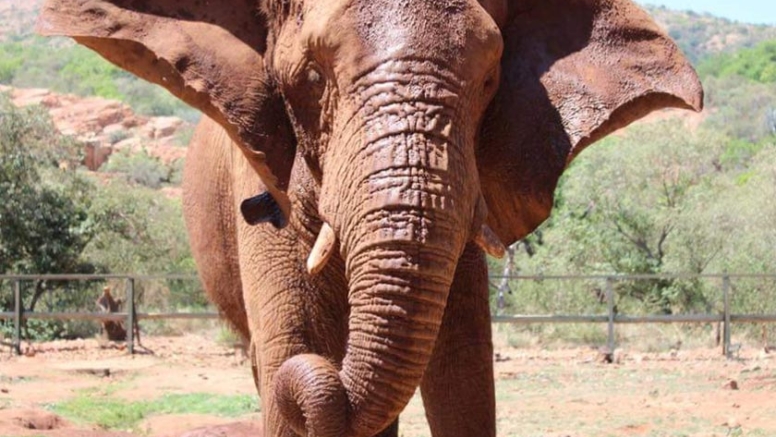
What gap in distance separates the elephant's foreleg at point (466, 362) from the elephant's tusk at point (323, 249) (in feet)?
3.66

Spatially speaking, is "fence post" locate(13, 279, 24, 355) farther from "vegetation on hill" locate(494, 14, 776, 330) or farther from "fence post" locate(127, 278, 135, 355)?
"vegetation on hill" locate(494, 14, 776, 330)

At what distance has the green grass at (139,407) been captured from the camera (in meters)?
12.3

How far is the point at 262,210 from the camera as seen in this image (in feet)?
17.5

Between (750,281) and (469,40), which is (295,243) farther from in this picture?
(750,281)

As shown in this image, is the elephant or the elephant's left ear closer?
the elephant

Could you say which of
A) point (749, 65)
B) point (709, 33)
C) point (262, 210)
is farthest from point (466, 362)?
point (709, 33)

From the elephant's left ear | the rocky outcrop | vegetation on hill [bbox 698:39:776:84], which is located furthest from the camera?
vegetation on hill [bbox 698:39:776:84]

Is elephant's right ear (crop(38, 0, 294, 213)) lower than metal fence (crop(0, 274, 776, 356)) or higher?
higher

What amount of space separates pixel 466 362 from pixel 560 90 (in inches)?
46.7

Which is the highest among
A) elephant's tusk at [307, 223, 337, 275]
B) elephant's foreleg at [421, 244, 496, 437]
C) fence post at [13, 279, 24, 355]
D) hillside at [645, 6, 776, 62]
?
hillside at [645, 6, 776, 62]

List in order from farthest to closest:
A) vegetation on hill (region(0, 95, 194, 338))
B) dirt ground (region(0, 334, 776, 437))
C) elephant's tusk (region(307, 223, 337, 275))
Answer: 1. vegetation on hill (region(0, 95, 194, 338))
2. dirt ground (region(0, 334, 776, 437))
3. elephant's tusk (region(307, 223, 337, 275))

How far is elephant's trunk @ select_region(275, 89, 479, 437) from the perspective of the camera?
13.5ft

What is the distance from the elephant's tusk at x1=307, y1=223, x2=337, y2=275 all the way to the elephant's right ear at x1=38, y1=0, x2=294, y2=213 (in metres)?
0.62

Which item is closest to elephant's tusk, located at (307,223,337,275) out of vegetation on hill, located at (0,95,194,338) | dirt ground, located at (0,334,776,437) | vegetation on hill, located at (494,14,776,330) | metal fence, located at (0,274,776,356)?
dirt ground, located at (0,334,776,437)
